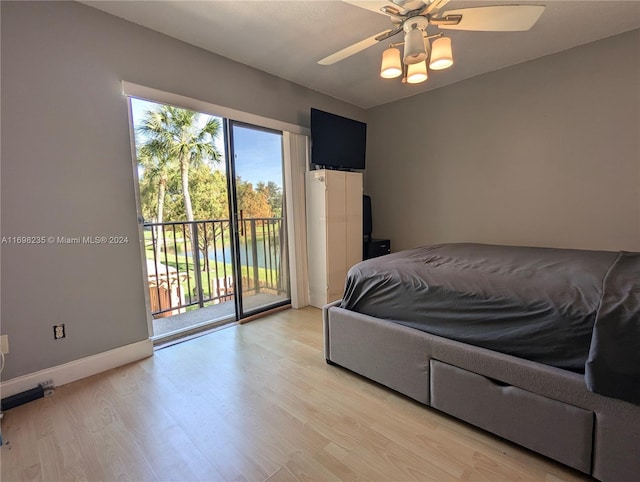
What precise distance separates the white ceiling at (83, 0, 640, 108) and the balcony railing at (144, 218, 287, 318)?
1611 millimetres

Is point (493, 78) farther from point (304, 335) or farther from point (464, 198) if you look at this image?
point (304, 335)

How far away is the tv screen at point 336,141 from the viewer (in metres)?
3.30

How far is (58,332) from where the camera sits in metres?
1.96

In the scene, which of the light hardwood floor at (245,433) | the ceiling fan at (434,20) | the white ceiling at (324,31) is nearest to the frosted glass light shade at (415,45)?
the ceiling fan at (434,20)

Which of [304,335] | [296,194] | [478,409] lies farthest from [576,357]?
[296,194]

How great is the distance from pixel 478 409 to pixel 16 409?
252 cm

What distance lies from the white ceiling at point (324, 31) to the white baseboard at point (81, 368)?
2371 millimetres

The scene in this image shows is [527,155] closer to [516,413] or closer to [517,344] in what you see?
[517,344]

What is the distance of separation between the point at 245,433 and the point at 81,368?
1348mm

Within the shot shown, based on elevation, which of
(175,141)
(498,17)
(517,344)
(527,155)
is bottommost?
(517,344)

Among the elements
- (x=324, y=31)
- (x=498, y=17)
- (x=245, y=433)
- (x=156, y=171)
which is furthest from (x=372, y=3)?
(x=156, y=171)

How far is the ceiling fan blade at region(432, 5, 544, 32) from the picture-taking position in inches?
57.7

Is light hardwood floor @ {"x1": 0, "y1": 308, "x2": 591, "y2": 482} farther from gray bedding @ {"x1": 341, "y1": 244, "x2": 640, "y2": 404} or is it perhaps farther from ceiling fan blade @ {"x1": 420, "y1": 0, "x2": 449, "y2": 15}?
ceiling fan blade @ {"x1": 420, "y1": 0, "x2": 449, "y2": 15}

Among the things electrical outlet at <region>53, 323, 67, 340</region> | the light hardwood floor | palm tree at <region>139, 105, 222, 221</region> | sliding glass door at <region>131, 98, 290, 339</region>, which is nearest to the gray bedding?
the light hardwood floor
